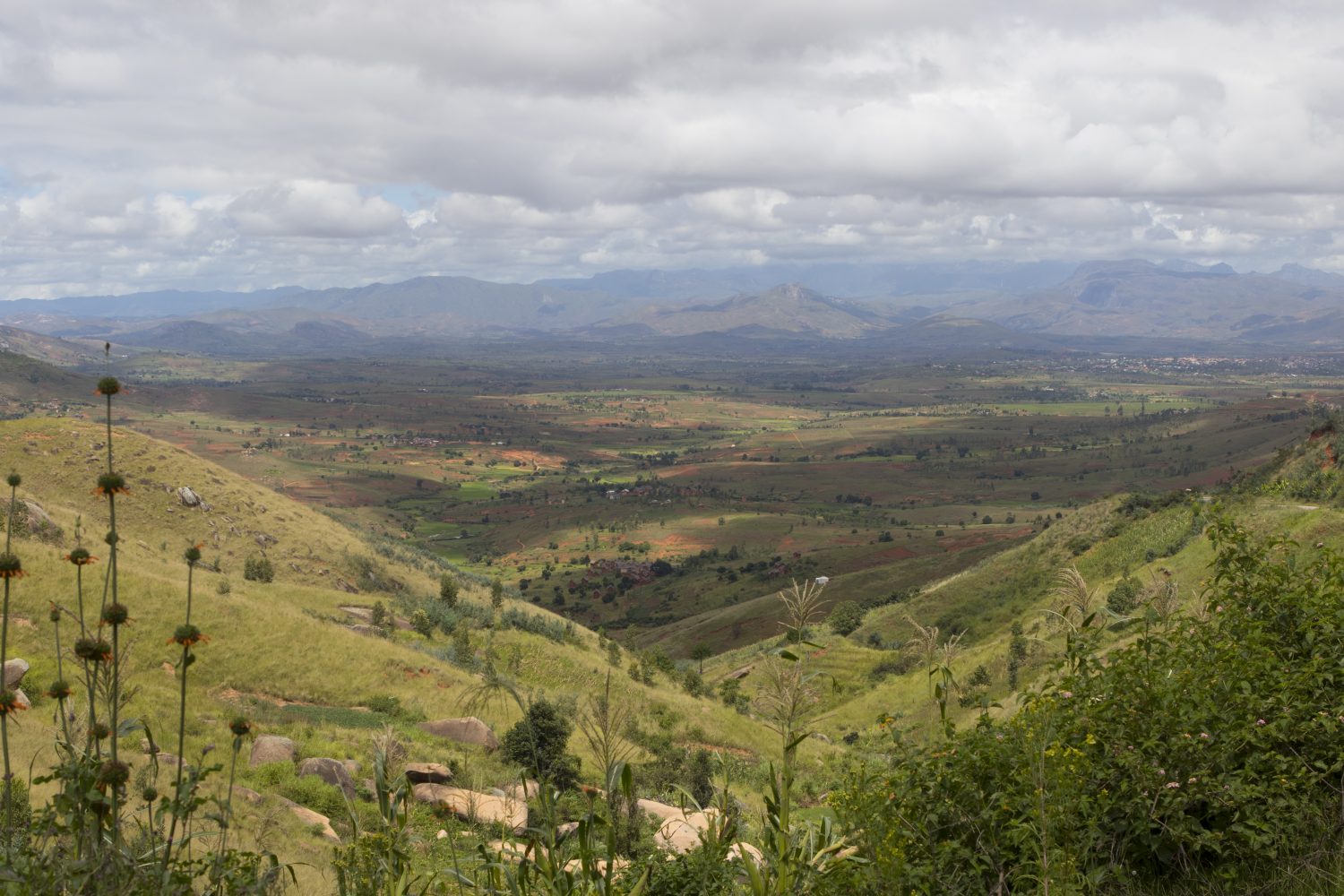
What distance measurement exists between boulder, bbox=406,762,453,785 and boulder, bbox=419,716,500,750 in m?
4.33

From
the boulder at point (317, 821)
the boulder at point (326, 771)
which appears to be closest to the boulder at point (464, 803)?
the boulder at point (326, 771)

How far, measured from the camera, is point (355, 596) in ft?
131

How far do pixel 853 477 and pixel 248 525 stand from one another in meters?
146

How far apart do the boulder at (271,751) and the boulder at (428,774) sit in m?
2.32

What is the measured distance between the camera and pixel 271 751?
51.6 ft

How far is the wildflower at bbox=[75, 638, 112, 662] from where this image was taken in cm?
403

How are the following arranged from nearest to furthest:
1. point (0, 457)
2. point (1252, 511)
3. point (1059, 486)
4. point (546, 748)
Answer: point (546, 748) < point (1252, 511) < point (0, 457) < point (1059, 486)

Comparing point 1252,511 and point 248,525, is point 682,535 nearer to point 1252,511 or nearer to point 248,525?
point 248,525

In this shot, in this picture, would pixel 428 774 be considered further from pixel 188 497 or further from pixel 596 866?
pixel 188 497

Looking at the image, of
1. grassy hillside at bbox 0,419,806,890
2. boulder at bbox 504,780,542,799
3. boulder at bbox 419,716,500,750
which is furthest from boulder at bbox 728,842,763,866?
boulder at bbox 419,716,500,750

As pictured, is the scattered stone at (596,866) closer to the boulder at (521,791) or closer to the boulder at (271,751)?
the boulder at (521,791)

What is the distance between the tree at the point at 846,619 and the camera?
57.8 meters

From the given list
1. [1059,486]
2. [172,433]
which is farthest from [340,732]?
[172,433]

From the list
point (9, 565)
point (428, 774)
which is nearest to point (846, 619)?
point (428, 774)
